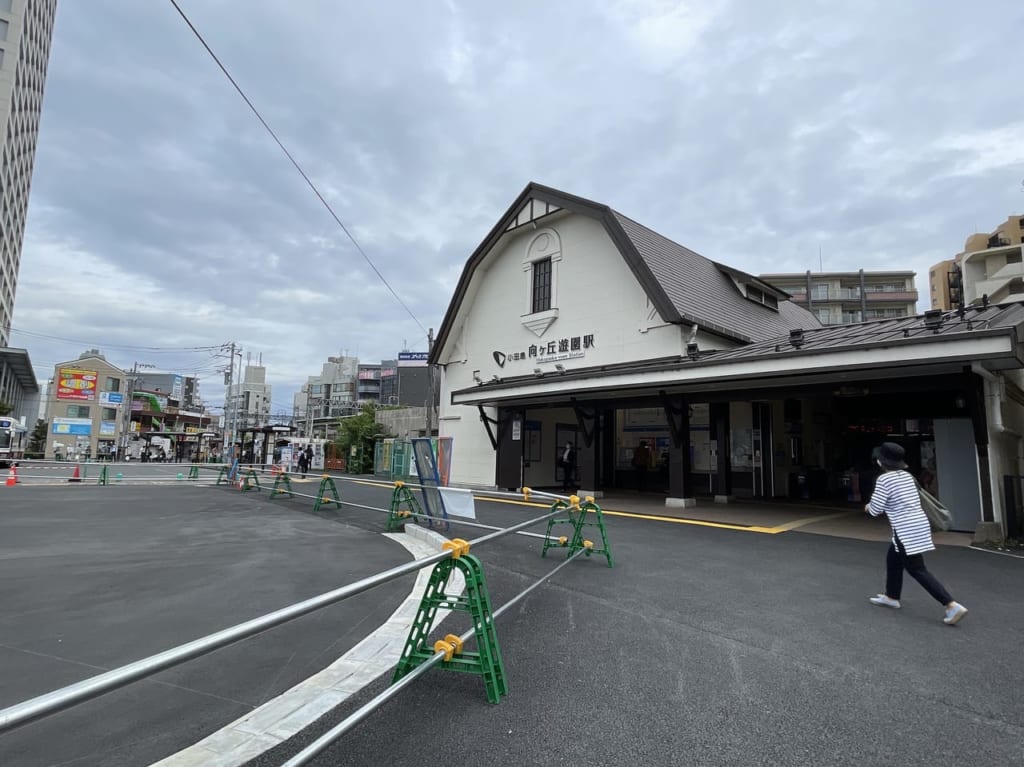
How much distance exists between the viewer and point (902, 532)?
4938mm

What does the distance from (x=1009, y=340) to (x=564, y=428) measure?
12.7m

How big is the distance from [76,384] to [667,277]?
211ft

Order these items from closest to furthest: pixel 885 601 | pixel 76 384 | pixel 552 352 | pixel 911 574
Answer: pixel 911 574 → pixel 885 601 → pixel 552 352 → pixel 76 384

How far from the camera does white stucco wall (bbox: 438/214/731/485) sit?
15.2 meters

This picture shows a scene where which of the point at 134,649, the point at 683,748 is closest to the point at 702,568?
the point at 683,748

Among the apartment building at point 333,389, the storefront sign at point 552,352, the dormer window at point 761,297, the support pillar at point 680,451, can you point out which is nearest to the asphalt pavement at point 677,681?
the support pillar at point 680,451

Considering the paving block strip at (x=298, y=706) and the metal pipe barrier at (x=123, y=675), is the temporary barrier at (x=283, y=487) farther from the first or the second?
the metal pipe barrier at (x=123, y=675)

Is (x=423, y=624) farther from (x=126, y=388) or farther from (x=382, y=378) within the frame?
(x=382, y=378)

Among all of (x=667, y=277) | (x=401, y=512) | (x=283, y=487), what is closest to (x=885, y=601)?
(x=401, y=512)

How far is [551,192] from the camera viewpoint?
1705cm

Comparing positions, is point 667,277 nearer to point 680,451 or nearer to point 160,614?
point 680,451

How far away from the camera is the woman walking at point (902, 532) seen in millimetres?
4770

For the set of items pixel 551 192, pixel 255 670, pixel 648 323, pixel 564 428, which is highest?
pixel 551 192

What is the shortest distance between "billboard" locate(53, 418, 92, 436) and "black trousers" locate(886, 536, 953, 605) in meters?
68.5
